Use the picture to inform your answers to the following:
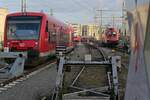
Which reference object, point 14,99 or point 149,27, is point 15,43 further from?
point 149,27

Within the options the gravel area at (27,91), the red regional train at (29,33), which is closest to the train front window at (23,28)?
the red regional train at (29,33)

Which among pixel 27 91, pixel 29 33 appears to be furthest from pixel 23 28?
pixel 27 91

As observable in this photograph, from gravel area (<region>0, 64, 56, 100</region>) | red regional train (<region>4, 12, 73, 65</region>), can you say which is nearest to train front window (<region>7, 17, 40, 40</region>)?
red regional train (<region>4, 12, 73, 65</region>)

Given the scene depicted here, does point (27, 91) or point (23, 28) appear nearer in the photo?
point (27, 91)

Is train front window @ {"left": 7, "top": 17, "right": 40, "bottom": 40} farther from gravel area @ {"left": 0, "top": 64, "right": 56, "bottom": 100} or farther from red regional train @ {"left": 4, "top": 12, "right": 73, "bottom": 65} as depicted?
gravel area @ {"left": 0, "top": 64, "right": 56, "bottom": 100}

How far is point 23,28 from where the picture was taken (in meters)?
27.1

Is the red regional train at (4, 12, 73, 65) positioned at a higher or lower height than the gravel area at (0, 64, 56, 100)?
higher

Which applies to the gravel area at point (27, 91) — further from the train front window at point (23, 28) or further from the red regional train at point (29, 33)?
the train front window at point (23, 28)

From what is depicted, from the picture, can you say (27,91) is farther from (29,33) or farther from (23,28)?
(23,28)

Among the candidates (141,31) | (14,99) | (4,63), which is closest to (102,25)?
(4,63)

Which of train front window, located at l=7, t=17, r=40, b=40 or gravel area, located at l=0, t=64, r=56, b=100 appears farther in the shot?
train front window, located at l=7, t=17, r=40, b=40

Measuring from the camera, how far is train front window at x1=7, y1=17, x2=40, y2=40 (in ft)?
87.9

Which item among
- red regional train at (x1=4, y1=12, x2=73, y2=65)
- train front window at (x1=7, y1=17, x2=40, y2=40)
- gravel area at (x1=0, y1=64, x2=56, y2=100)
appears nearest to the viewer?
gravel area at (x1=0, y1=64, x2=56, y2=100)

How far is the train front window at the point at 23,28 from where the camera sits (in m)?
26.8
